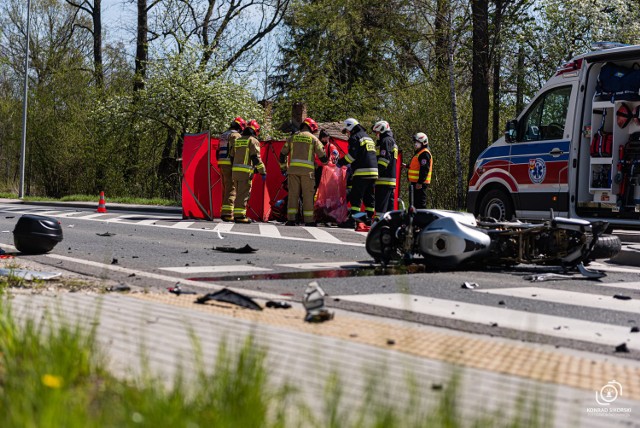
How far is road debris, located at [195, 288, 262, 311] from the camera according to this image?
5312 mm

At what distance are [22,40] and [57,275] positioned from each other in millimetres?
39735

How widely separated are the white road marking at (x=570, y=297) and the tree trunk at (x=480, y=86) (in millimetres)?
14051

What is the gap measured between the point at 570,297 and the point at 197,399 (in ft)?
15.8

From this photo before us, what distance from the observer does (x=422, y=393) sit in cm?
273

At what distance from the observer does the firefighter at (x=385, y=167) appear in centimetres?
1459

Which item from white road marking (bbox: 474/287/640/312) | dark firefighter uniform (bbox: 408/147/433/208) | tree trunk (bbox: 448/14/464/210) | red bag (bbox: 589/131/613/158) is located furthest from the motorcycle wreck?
tree trunk (bbox: 448/14/464/210)

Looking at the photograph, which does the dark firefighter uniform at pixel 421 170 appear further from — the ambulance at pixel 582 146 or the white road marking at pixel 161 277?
the white road marking at pixel 161 277

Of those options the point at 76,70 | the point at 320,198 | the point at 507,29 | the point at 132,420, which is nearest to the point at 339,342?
the point at 132,420

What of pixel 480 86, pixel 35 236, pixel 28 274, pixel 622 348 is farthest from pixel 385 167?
pixel 622 348

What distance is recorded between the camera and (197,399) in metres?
2.54

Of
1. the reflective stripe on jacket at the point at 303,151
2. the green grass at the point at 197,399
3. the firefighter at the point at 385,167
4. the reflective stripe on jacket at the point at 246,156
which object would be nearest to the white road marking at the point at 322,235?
the firefighter at the point at 385,167

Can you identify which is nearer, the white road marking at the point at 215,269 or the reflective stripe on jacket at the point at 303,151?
the white road marking at the point at 215,269

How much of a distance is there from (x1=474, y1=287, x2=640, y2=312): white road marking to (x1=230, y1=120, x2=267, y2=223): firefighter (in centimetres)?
989

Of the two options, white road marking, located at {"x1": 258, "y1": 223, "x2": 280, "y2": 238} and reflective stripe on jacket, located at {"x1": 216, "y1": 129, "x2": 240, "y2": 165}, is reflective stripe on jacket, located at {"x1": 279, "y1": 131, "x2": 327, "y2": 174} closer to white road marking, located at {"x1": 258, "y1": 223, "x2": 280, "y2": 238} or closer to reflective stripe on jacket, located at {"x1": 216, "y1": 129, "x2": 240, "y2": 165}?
reflective stripe on jacket, located at {"x1": 216, "y1": 129, "x2": 240, "y2": 165}
